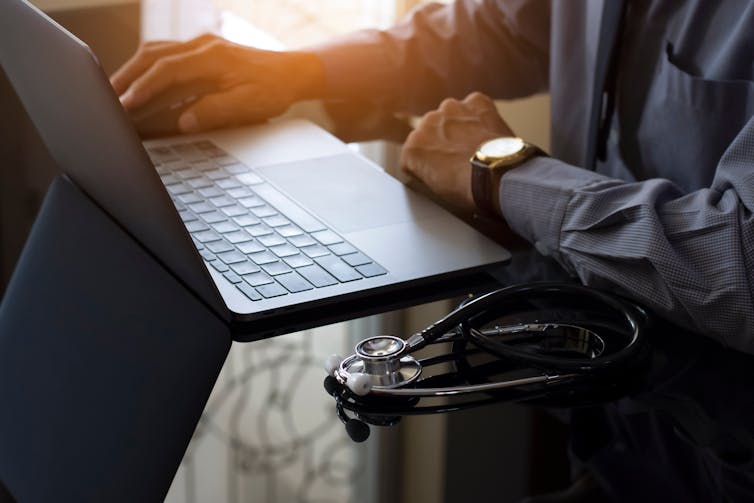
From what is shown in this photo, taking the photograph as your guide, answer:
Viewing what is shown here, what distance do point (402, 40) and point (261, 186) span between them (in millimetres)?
456

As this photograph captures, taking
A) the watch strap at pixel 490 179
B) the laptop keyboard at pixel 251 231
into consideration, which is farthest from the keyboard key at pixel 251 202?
the watch strap at pixel 490 179

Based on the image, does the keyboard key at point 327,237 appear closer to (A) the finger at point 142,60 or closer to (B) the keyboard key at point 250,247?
(B) the keyboard key at point 250,247

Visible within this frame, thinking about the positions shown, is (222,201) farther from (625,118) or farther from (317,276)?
(625,118)

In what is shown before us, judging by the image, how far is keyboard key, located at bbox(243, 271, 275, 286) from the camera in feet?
2.70

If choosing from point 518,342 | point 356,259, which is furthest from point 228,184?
point 518,342

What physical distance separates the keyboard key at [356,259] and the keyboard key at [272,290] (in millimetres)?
75

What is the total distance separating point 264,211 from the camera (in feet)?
3.21

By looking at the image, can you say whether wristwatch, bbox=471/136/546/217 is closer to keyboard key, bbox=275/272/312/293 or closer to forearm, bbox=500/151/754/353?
forearm, bbox=500/151/754/353

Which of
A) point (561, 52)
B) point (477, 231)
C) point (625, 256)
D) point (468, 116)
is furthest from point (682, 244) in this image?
point (561, 52)

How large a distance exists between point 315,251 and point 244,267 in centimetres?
Result: 7

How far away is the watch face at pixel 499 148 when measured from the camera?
1.00 metres

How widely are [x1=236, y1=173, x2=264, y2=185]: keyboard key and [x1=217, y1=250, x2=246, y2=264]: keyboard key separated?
0.18 m

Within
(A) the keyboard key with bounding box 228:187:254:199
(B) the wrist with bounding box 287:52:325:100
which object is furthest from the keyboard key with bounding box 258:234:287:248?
(B) the wrist with bounding box 287:52:325:100

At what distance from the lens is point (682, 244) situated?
835mm
